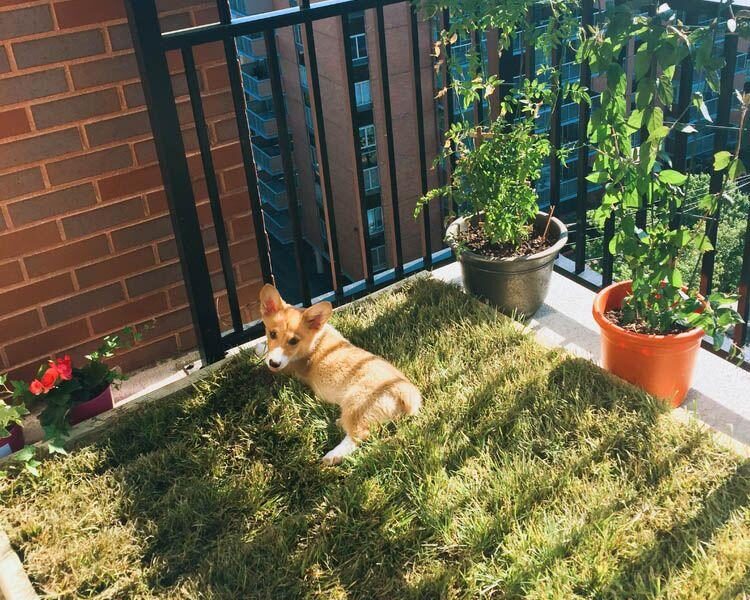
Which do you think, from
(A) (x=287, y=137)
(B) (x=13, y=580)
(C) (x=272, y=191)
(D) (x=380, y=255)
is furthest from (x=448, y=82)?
(D) (x=380, y=255)

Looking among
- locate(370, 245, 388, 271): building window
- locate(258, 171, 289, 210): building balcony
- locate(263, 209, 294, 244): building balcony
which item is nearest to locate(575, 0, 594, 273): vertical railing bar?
locate(370, 245, 388, 271): building window

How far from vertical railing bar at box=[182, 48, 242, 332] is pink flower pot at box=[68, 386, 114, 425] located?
1.61 feet

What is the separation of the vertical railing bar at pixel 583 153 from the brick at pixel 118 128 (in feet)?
4.75

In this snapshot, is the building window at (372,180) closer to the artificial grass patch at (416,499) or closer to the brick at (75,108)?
the brick at (75,108)

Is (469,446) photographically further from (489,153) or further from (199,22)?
(199,22)

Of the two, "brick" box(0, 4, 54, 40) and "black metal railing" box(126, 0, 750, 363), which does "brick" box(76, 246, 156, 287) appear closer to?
"black metal railing" box(126, 0, 750, 363)

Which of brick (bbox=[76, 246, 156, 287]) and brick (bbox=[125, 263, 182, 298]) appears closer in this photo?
brick (bbox=[76, 246, 156, 287])

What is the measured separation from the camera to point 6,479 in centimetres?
222

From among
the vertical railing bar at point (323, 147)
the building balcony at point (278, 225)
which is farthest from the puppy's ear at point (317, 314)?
the building balcony at point (278, 225)

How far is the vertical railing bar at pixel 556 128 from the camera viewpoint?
261 centimetres

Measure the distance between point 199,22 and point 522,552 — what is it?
195cm

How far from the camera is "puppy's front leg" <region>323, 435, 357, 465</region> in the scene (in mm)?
2172

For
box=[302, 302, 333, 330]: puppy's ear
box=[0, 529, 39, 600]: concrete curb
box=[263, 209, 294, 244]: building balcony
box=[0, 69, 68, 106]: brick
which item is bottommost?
box=[263, 209, 294, 244]: building balcony

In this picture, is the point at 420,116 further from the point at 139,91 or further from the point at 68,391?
the point at 68,391
